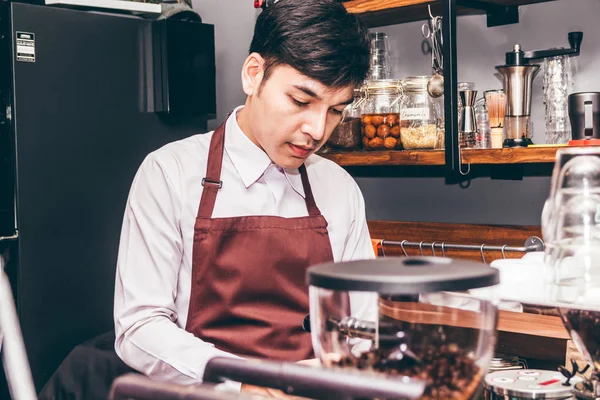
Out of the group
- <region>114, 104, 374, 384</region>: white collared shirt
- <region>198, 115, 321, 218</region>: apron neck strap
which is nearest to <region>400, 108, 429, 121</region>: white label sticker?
<region>114, 104, 374, 384</region>: white collared shirt

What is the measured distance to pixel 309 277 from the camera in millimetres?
817

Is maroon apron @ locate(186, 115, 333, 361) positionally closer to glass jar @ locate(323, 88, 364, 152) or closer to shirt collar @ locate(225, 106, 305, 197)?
shirt collar @ locate(225, 106, 305, 197)

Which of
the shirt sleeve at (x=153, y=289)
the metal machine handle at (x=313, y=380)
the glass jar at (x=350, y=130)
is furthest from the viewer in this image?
the glass jar at (x=350, y=130)

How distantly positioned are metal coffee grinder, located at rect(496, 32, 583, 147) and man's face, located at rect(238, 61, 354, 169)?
2.36 feet

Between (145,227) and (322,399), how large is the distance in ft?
3.34

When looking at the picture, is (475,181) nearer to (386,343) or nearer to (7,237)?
(7,237)

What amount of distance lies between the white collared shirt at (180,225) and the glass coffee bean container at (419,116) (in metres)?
0.44

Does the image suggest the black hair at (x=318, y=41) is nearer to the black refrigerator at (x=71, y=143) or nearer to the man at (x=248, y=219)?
the man at (x=248, y=219)

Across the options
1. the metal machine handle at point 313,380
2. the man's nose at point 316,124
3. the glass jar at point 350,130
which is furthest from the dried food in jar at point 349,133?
the metal machine handle at point 313,380

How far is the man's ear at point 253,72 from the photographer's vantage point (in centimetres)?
162

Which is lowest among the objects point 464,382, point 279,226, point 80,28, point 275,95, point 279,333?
point 279,333

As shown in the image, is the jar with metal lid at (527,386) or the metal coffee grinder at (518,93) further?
the metal coffee grinder at (518,93)

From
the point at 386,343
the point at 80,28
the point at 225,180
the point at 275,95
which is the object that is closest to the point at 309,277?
the point at 386,343

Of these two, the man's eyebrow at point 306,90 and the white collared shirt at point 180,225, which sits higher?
the man's eyebrow at point 306,90
